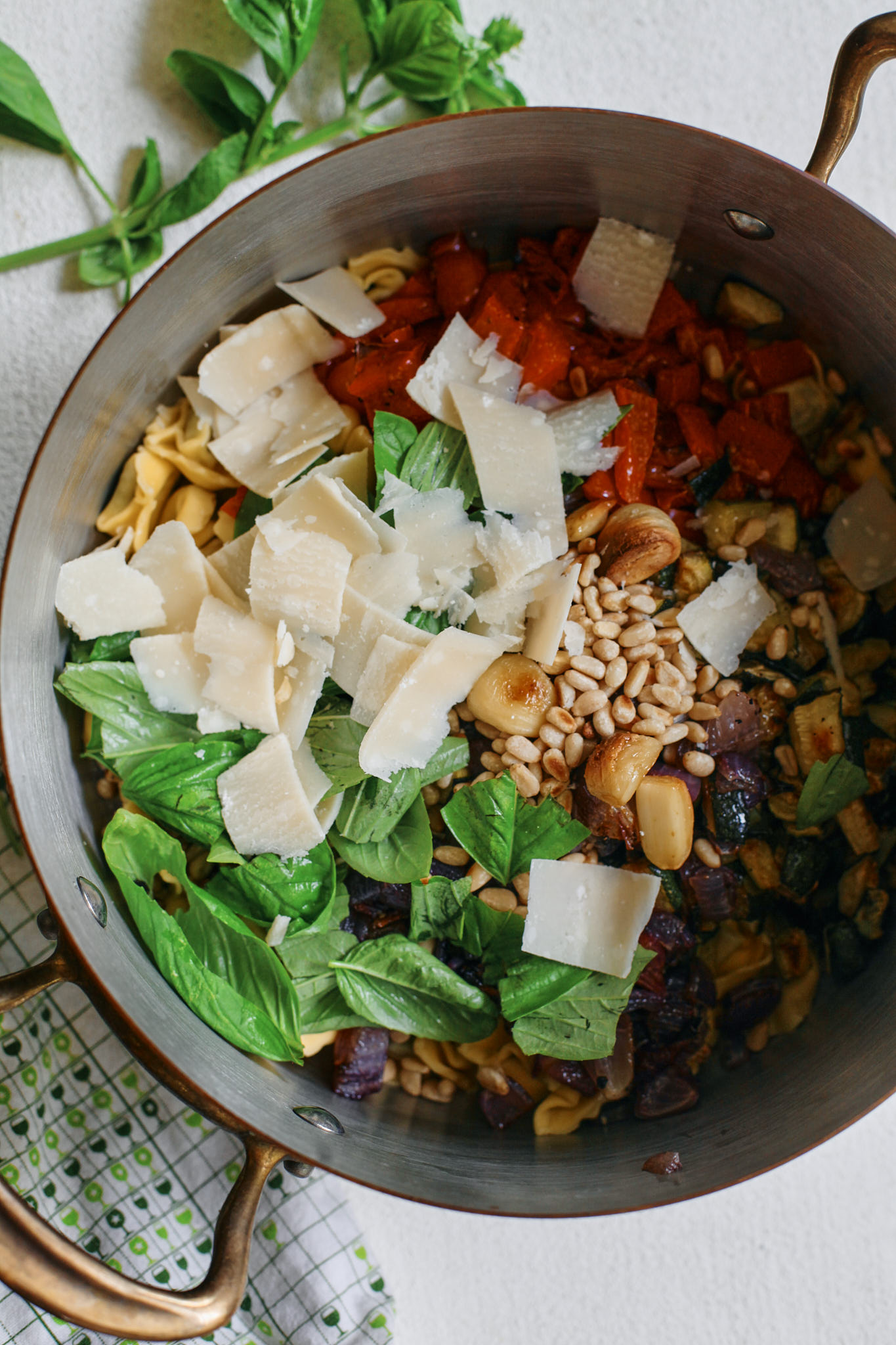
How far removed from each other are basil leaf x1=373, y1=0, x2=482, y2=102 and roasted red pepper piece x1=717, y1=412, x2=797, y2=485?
0.60 m

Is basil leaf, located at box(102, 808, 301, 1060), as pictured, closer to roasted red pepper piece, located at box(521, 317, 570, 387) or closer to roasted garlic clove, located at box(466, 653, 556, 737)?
roasted garlic clove, located at box(466, 653, 556, 737)

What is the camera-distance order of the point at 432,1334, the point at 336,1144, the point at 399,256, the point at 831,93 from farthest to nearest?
the point at 432,1334 → the point at 399,256 → the point at 336,1144 → the point at 831,93

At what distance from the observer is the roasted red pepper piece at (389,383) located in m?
1.25

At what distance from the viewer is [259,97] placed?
1.31 m

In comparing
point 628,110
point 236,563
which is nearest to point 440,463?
point 236,563

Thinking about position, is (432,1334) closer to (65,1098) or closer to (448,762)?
(65,1098)

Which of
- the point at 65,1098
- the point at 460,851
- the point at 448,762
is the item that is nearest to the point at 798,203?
the point at 448,762

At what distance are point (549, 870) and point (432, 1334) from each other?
772 millimetres

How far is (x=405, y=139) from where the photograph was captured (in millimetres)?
1097

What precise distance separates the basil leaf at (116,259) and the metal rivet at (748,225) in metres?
0.78

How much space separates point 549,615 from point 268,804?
0.42m

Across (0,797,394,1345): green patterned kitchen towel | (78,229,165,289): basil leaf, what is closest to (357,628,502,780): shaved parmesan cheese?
(0,797,394,1345): green patterned kitchen towel

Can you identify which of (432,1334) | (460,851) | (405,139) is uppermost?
(405,139)

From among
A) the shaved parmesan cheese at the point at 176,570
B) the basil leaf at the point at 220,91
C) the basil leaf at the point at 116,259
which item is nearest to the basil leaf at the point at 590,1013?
the shaved parmesan cheese at the point at 176,570
